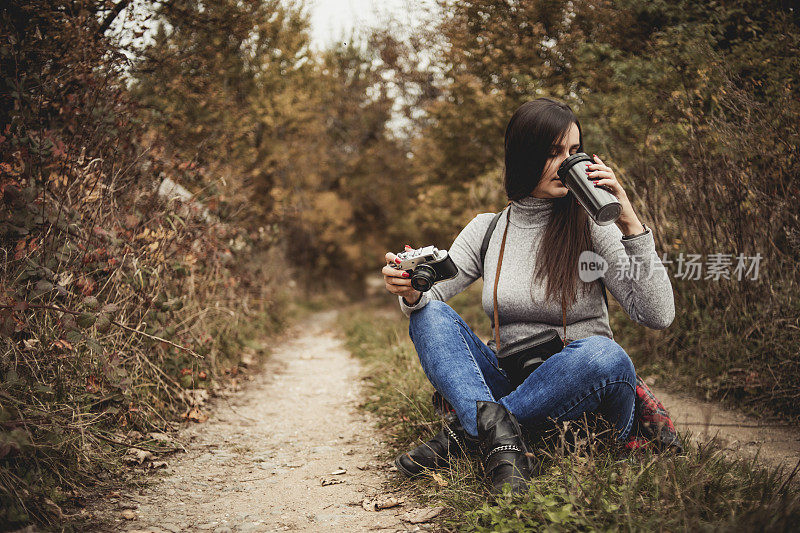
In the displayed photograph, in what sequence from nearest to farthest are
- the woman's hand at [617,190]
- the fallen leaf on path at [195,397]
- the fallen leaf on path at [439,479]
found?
the woman's hand at [617,190] < the fallen leaf on path at [439,479] < the fallen leaf on path at [195,397]

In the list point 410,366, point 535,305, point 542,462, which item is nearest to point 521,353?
point 535,305

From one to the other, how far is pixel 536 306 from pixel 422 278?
49cm

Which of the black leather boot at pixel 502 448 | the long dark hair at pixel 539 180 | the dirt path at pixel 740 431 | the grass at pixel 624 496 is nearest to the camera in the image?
the grass at pixel 624 496

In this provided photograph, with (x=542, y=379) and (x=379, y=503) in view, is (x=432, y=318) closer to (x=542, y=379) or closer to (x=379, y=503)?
(x=542, y=379)

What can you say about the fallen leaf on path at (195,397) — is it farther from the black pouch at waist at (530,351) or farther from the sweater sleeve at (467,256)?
the black pouch at waist at (530,351)

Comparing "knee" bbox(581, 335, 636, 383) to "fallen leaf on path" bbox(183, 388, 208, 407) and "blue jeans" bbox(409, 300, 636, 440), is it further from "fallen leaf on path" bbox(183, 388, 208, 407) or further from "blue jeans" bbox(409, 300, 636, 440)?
"fallen leaf on path" bbox(183, 388, 208, 407)

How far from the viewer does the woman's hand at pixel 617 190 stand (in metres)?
1.83

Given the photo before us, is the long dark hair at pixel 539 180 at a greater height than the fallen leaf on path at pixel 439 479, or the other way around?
the long dark hair at pixel 539 180

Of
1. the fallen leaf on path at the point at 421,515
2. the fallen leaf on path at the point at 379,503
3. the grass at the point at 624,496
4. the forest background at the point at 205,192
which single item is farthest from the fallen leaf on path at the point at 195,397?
the fallen leaf on path at the point at 421,515

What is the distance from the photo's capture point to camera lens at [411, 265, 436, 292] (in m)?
2.02

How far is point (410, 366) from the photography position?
3725mm

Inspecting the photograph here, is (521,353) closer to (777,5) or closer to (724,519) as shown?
(724,519)

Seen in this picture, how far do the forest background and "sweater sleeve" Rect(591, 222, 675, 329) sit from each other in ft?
Result: 5.22

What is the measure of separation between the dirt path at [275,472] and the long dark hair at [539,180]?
1.07 metres
